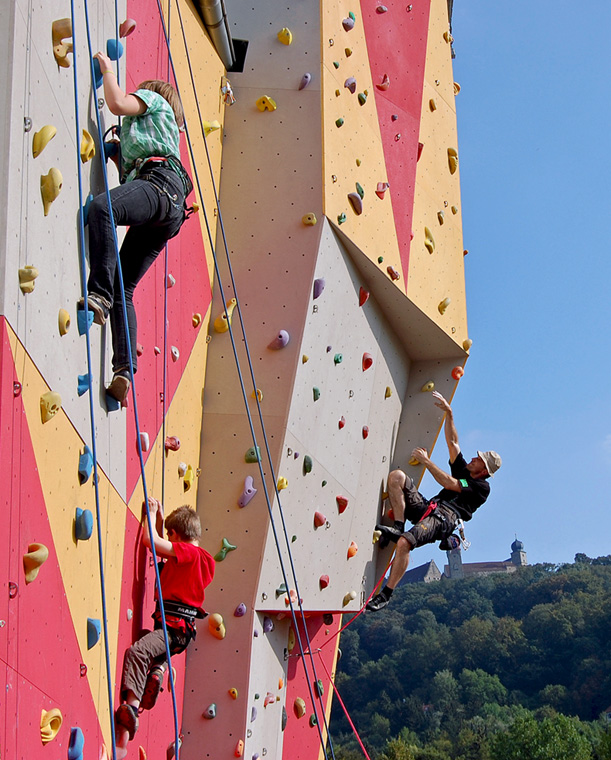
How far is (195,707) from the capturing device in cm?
487

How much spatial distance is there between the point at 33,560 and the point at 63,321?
78cm

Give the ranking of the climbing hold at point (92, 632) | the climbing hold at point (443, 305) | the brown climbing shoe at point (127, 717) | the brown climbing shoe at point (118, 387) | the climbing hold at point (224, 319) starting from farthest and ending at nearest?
the climbing hold at point (443, 305)
the climbing hold at point (224, 319)
the brown climbing shoe at point (127, 717)
the brown climbing shoe at point (118, 387)
the climbing hold at point (92, 632)

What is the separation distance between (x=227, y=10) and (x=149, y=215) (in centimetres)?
266

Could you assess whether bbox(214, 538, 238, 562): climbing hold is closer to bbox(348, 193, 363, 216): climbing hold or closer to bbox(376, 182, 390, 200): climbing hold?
bbox(348, 193, 363, 216): climbing hold

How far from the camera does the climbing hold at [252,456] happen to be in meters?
5.05

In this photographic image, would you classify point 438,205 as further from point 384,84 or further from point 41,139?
point 41,139

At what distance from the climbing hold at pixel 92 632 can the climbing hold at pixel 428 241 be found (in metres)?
3.76

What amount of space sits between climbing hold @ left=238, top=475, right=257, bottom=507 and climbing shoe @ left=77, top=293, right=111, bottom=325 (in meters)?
1.89

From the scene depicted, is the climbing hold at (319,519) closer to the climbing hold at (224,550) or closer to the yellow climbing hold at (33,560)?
the climbing hold at (224,550)

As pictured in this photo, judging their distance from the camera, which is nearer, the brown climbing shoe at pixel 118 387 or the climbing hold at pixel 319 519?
the brown climbing shoe at pixel 118 387

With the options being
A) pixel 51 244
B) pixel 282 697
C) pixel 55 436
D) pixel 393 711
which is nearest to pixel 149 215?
pixel 51 244

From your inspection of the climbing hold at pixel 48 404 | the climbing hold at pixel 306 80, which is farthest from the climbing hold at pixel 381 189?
the climbing hold at pixel 48 404

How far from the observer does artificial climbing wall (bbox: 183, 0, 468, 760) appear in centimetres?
504

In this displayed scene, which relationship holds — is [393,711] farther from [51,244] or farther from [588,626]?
[51,244]
